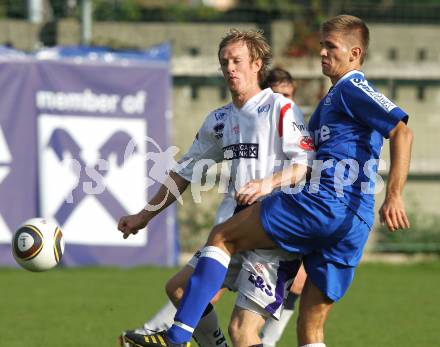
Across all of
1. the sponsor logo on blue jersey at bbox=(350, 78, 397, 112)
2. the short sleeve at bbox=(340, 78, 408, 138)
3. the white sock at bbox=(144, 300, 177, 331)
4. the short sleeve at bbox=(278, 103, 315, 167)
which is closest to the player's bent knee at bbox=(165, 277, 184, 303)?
the white sock at bbox=(144, 300, 177, 331)

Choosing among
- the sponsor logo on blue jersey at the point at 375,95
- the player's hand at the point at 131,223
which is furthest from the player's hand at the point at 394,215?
the player's hand at the point at 131,223

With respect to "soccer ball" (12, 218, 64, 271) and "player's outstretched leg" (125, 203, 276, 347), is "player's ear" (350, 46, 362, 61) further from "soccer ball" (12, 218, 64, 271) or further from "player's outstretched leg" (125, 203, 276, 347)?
"soccer ball" (12, 218, 64, 271)

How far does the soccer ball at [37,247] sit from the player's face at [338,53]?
2.01 m

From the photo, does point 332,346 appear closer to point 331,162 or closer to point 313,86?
point 331,162

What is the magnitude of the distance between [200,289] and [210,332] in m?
0.88

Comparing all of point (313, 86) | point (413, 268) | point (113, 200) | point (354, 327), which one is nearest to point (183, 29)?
Result: point (313, 86)

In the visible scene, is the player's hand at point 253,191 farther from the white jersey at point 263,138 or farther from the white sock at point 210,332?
the white sock at point 210,332

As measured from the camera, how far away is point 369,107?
4.94m

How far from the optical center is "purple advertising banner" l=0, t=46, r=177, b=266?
12023mm

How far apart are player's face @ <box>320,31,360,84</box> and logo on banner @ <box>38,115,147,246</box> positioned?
716 cm

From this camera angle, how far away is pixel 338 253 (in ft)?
16.7

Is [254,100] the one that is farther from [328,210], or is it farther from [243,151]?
[328,210]

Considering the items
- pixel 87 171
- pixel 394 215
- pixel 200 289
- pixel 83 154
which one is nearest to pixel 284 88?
pixel 200 289

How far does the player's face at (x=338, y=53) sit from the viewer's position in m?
5.17
